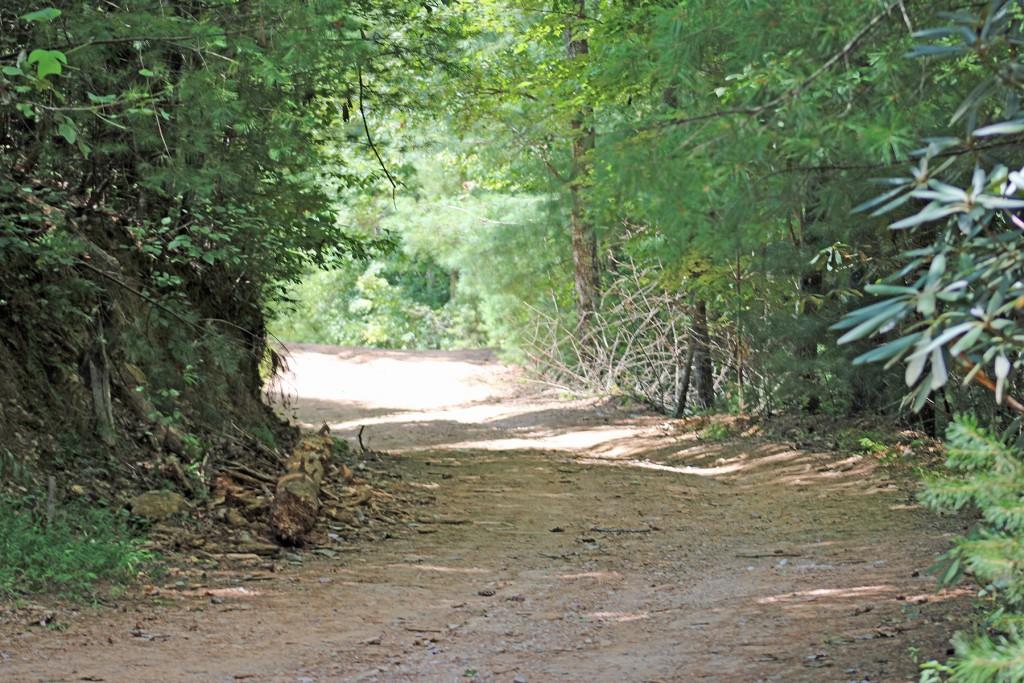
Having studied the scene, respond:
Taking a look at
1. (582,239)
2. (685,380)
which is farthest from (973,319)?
(582,239)

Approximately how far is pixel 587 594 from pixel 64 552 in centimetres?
322

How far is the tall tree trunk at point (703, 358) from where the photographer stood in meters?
16.9

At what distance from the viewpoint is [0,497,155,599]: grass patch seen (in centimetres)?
629

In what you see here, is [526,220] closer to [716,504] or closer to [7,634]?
[716,504]

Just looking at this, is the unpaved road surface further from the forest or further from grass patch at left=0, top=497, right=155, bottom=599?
grass patch at left=0, top=497, right=155, bottom=599

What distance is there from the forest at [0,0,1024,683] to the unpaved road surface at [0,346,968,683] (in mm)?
128

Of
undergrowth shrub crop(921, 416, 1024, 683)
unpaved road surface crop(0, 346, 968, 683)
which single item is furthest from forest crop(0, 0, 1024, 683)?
unpaved road surface crop(0, 346, 968, 683)

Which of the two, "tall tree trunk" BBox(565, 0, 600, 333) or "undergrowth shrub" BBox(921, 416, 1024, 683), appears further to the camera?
"tall tree trunk" BBox(565, 0, 600, 333)

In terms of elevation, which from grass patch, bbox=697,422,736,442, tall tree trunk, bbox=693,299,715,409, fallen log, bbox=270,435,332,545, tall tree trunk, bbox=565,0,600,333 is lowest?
grass patch, bbox=697,422,736,442

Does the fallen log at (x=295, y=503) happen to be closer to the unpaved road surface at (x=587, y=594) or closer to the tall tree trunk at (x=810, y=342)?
the unpaved road surface at (x=587, y=594)

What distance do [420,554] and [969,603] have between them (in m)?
4.17

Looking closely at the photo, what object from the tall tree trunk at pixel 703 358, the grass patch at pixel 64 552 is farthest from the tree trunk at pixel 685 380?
the grass patch at pixel 64 552

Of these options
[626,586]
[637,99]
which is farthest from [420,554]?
[637,99]

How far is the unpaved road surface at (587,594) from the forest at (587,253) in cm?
13
